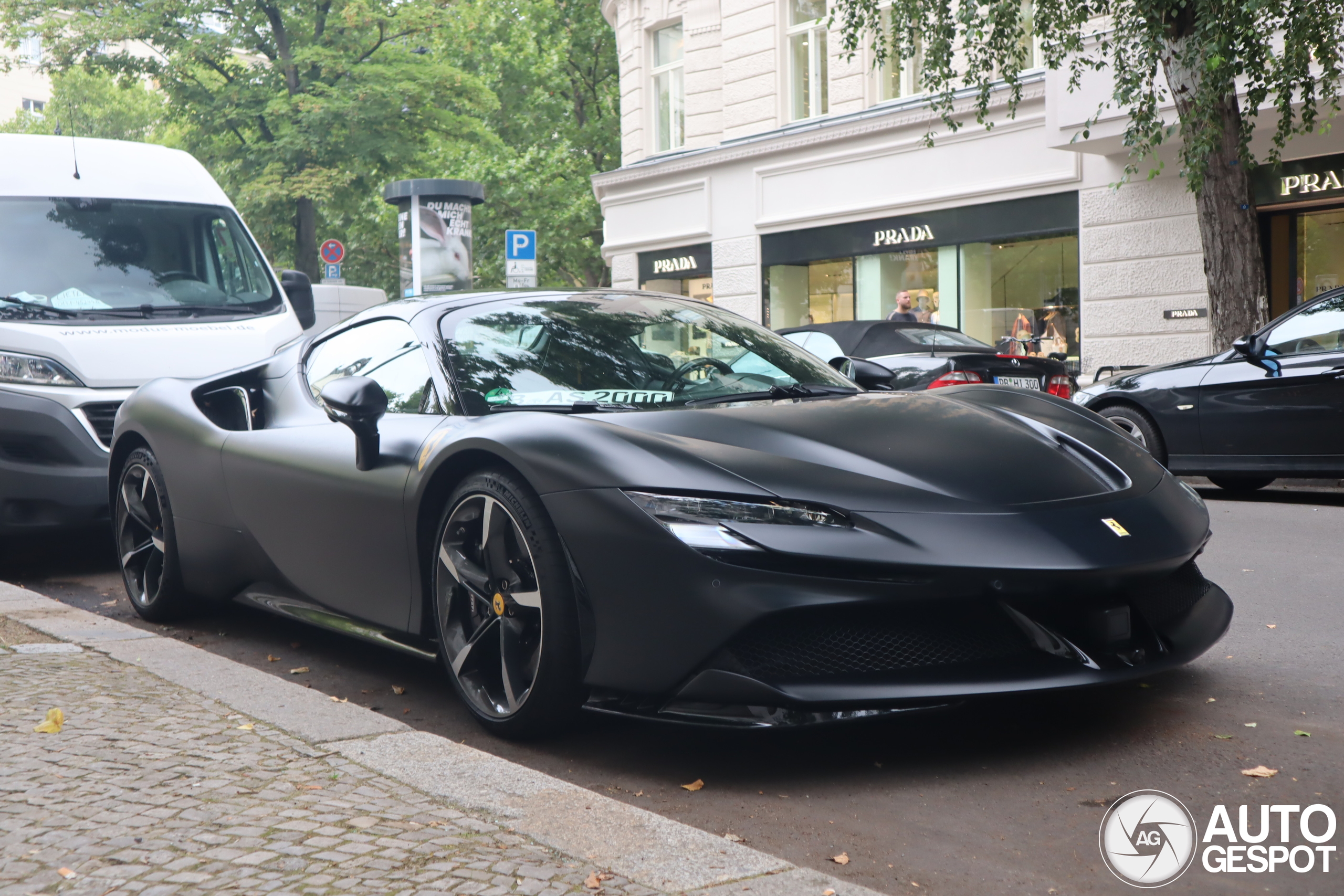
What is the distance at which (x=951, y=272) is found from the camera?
1914 cm

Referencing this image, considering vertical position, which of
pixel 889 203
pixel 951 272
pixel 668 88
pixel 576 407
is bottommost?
pixel 576 407

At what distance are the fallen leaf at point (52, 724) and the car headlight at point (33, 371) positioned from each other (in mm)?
3790

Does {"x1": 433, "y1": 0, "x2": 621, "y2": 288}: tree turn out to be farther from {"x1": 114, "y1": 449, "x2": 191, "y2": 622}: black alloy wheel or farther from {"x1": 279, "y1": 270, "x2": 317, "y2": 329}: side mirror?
{"x1": 114, "y1": 449, "x2": 191, "y2": 622}: black alloy wheel

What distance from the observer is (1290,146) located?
15.1 meters

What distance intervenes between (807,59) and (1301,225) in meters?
8.38

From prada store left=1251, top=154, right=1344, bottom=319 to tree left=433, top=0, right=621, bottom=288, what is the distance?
75.6 feet

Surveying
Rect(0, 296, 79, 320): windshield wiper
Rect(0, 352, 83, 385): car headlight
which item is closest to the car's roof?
Rect(0, 296, 79, 320): windshield wiper

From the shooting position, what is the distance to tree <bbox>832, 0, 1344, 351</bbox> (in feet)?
37.4

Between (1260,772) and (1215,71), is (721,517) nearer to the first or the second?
(1260,772)

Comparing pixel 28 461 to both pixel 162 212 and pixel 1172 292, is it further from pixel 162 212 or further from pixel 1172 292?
pixel 1172 292

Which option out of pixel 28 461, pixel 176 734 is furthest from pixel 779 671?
pixel 28 461

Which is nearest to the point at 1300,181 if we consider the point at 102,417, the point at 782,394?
the point at 782,394

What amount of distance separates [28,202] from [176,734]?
18.3 feet

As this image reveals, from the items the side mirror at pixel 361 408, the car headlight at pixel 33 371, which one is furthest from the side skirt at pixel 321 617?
the car headlight at pixel 33 371
